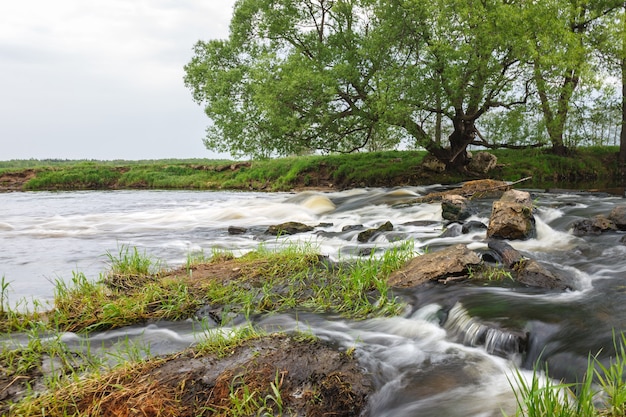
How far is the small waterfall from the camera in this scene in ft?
13.8

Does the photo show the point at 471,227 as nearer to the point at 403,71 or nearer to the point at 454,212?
the point at 454,212

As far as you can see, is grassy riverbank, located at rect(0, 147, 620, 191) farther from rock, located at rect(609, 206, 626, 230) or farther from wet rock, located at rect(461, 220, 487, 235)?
wet rock, located at rect(461, 220, 487, 235)

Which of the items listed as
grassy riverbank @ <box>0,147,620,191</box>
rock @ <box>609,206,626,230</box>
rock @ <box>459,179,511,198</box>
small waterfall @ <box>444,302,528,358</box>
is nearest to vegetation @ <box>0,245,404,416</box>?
small waterfall @ <box>444,302,528,358</box>

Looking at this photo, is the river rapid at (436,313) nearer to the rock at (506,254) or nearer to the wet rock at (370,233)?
the wet rock at (370,233)

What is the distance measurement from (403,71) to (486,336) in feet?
51.6

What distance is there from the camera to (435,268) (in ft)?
20.4

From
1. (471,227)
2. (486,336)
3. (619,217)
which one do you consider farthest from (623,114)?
(486,336)

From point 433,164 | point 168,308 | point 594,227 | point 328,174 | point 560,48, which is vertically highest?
point 560,48

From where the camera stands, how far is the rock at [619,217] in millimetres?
9023

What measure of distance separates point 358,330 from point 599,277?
3787mm

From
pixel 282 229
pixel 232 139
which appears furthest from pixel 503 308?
pixel 232 139

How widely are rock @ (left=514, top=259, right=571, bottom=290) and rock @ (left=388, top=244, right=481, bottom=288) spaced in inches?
24.2

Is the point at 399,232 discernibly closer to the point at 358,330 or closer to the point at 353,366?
the point at 358,330

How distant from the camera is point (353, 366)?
384 cm
